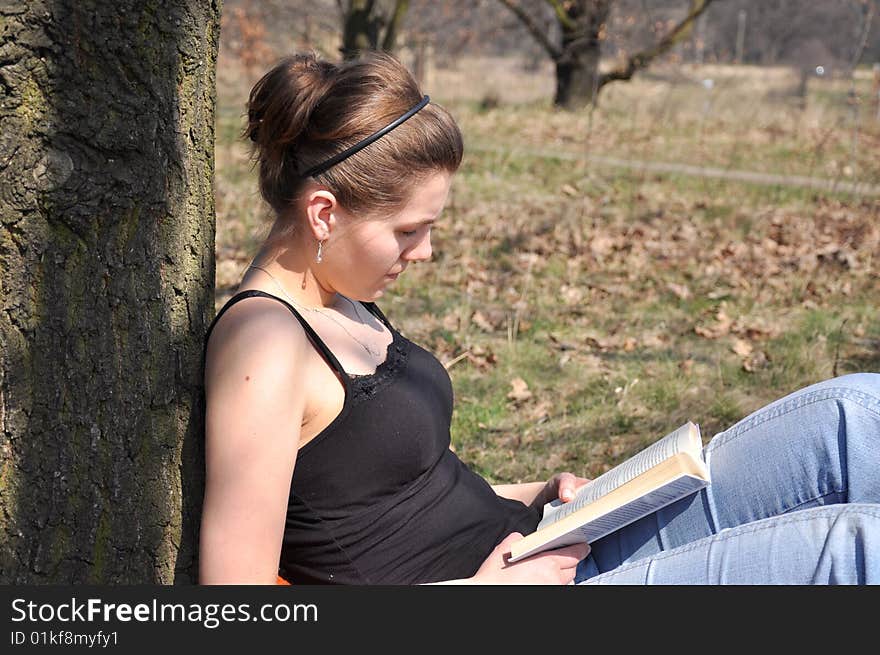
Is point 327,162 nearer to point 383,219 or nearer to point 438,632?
point 383,219

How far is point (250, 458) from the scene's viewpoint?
1643 mm

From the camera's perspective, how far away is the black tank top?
5.99ft

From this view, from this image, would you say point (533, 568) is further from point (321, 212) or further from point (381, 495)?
point (321, 212)

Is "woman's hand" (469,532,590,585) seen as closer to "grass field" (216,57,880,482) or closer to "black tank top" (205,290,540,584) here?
"black tank top" (205,290,540,584)

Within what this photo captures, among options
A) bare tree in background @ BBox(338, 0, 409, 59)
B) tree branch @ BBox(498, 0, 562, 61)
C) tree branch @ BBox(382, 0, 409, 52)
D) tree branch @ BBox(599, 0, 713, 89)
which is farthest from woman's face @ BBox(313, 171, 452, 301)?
tree branch @ BBox(599, 0, 713, 89)

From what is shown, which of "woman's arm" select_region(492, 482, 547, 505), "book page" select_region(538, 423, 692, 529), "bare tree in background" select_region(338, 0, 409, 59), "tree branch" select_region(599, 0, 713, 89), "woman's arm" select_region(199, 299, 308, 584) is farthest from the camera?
"tree branch" select_region(599, 0, 713, 89)

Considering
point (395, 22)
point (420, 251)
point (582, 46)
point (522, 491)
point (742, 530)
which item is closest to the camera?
point (742, 530)

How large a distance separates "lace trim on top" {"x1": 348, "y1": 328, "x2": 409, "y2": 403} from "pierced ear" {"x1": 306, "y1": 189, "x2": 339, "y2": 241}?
0.96 feet

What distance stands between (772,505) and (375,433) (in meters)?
0.82

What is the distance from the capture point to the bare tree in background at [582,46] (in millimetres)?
13312

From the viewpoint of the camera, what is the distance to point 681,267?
5.90 m

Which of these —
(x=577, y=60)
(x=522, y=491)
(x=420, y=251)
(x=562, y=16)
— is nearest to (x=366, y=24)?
(x=562, y=16)

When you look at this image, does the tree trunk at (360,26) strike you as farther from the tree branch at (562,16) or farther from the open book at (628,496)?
the open book at (628,496)

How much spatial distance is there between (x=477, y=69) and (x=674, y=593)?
19.5 m
